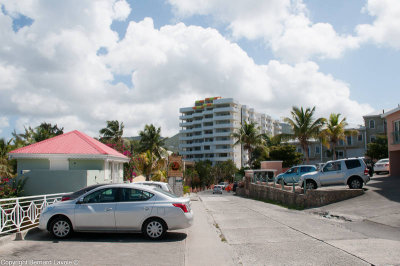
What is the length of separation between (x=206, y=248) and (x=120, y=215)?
2.46 meters

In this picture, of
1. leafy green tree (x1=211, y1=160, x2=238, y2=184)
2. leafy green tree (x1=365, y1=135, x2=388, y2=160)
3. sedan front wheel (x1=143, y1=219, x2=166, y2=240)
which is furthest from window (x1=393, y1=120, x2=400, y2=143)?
leafy green tree (x1=211, y1=160, x2=238, y2=184)

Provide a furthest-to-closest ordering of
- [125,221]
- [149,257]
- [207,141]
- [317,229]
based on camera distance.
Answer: [207,141], [317,229], [125,221], [149,257]

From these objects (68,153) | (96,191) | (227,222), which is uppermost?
(68,153)

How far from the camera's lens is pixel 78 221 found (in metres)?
9.66

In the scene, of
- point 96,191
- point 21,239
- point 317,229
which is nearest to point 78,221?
point 96,191

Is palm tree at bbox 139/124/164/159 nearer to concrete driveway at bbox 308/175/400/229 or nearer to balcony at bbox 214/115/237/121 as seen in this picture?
concrete driveway at bbox 308/175/400/229

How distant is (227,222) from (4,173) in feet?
50.0

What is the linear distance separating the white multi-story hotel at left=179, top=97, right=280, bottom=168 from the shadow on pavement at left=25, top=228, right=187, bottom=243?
7731 cm

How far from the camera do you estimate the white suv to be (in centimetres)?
1894

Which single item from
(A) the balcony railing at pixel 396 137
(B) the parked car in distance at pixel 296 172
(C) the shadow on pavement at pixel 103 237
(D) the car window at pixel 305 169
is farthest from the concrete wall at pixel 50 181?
(A) the balcony railing at pixel 396 137

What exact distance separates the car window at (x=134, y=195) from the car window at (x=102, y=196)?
0.25 metres

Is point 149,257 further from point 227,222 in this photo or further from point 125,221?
point 227,222

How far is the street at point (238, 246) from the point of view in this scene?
7586 mm

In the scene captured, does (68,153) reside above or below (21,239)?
above
